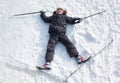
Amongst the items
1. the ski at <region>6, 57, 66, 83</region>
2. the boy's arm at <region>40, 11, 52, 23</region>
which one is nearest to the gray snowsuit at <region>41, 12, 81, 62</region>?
the boy's arm at <region>40, 11, 52, 23</region>

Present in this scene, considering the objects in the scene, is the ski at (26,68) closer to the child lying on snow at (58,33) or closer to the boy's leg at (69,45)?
the child lying on snow at (58,33)

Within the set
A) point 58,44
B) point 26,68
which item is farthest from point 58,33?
point 26,68

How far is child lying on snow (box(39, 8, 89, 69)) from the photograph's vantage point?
13.2 feet

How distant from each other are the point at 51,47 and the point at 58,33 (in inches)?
8.2

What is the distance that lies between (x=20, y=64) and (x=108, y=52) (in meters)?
1.09

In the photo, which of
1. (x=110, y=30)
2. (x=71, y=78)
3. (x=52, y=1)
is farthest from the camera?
(x=52, y=1)

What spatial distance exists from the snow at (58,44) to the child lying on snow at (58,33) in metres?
0.08

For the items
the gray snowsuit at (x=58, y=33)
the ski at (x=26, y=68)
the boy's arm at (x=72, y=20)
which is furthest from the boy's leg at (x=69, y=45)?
the ski at (x=26, y=68)

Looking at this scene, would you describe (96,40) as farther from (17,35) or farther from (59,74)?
(17,35)

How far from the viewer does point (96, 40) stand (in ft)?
13.7

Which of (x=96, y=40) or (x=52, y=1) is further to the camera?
(x=52, y=1)

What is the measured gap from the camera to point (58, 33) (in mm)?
4172

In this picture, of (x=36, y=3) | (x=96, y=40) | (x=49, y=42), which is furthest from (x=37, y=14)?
(x=96, y=40)

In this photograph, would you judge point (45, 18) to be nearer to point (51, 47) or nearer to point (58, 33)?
point (58, 33)
